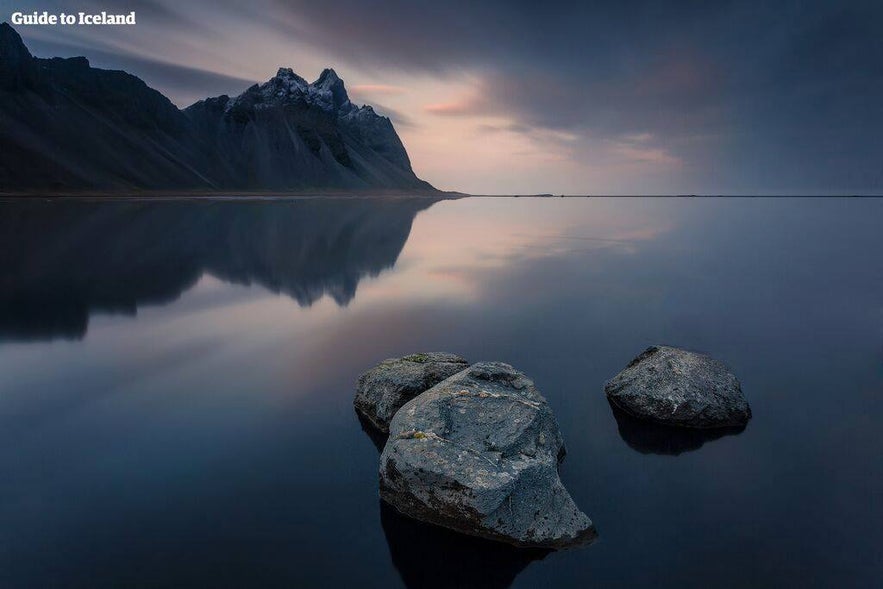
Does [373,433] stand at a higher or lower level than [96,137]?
lower

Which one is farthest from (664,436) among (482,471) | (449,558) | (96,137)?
(96,137)

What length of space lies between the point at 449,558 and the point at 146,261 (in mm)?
32853

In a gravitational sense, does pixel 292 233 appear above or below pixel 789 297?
below

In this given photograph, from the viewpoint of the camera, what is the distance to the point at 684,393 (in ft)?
32.9

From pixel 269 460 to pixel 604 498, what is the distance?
5813mm

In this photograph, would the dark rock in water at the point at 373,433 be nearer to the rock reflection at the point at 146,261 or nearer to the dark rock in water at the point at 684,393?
the dark rock in water at the point at 684,393

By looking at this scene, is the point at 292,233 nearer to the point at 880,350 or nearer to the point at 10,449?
the point at 10,449

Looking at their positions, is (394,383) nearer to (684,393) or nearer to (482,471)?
(482,471)

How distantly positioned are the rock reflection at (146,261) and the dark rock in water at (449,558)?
609 inches

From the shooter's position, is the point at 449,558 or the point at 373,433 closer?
the point at 449,558

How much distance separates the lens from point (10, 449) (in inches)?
356

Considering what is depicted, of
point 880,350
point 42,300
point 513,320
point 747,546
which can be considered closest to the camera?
point 747,546

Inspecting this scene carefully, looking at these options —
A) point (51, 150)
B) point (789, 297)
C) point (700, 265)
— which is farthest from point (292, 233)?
point (51, 150)

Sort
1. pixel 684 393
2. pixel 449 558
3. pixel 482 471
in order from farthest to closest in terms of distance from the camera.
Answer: pixel 684 393 < pixel 482 471 < pixel 449 558
